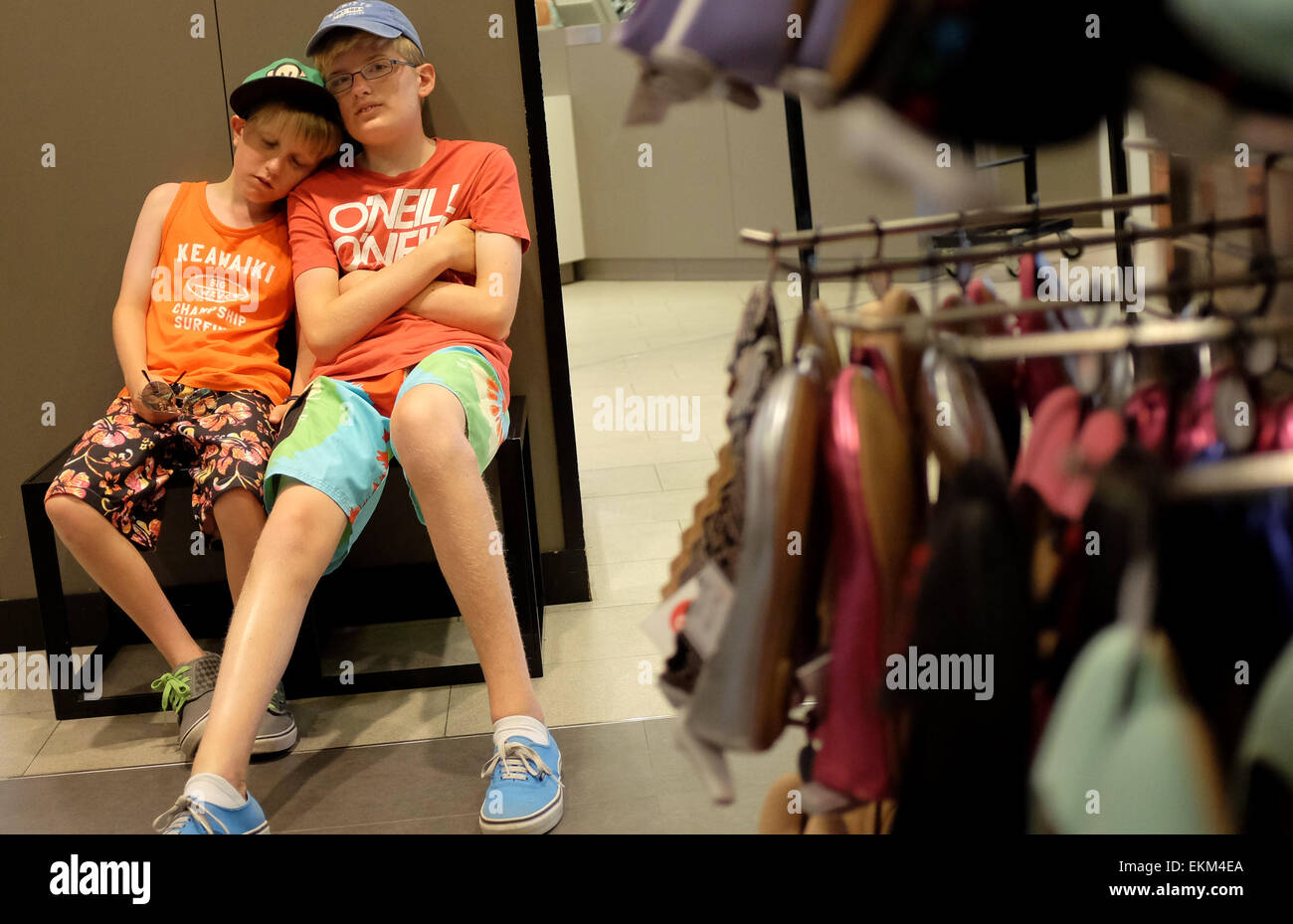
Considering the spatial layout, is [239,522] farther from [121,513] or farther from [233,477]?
[121,513]

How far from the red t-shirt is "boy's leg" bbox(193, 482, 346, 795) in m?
0.31

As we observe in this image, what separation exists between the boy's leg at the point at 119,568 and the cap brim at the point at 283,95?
0.71 metres

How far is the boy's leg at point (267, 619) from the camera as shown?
58.6 inches

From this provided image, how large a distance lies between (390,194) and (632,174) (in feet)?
3.24

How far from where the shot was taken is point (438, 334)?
1.91 m

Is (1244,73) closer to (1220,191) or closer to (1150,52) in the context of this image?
(1150,52)

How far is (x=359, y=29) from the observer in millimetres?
1926

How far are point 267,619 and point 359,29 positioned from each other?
0.99 meters

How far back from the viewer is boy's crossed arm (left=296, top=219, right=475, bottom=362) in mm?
1870

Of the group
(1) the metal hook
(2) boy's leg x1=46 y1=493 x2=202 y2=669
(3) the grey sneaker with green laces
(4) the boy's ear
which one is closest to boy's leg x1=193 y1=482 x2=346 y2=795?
Result: (3) the grey sneaker with green laces

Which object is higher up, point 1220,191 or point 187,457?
point 1220,191

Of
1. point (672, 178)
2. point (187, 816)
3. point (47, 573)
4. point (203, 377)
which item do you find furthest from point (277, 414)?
point (672, 178)

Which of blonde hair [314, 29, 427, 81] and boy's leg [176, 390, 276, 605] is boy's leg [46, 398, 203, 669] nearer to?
boy's leg [176, 390, 276, 605]
